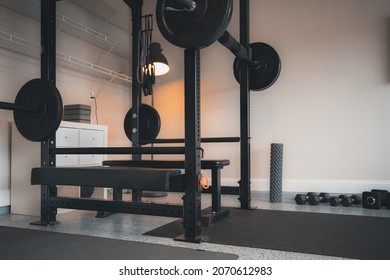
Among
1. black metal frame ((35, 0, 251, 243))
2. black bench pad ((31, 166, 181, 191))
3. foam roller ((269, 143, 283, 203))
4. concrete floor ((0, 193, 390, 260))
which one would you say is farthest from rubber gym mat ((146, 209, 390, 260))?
foam roller ((269, 143, 283, 203))

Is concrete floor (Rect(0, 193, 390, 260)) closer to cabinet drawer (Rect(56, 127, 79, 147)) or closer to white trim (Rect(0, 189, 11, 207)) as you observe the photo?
white trim (Rect(0, 189, 11, 207))

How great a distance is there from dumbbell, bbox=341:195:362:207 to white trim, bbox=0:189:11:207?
128 inches

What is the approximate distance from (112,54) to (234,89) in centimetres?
181

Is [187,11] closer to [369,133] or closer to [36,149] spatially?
[36,149]

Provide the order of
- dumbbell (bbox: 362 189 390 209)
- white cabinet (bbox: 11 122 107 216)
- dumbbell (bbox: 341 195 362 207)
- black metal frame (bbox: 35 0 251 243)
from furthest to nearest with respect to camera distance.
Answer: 1. dumbbell (bbox: 341 195 362 207)
2. dumbbell (bbox: 362 189 390 209)
3. white cabinet (bbox: 11 122 107 216)
4. black metal frame (bbox: 35 0 251 243)

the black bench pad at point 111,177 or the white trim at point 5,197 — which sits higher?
the black bench pad at point 111,177

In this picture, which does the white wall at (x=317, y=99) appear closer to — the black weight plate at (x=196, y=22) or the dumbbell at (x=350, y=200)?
the dumbbell at (x=350, y=200)

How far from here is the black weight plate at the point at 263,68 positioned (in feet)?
11.4

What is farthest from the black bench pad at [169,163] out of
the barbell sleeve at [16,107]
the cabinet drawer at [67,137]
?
the barbell sleeve at [16,107]

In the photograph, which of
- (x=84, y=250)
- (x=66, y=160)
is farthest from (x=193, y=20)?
(x=66, y=160)

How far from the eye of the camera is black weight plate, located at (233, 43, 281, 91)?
347 cm

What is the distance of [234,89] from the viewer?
436 centimetres

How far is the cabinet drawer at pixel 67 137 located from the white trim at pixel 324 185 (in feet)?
7.23
